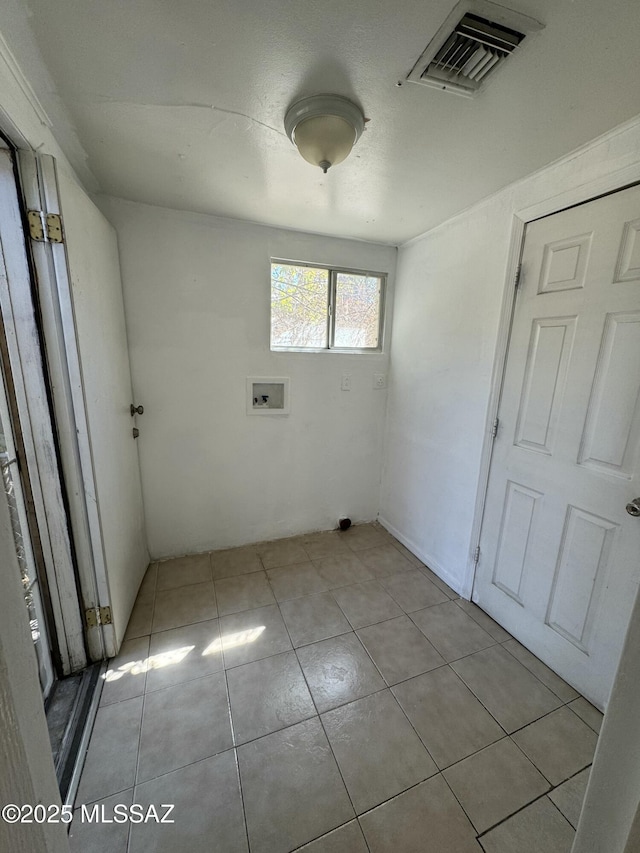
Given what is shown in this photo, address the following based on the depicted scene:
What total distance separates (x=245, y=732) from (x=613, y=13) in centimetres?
235

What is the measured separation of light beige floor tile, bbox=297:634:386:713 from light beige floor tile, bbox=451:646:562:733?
1.36 feet

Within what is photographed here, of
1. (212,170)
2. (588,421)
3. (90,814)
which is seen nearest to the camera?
(90,814)

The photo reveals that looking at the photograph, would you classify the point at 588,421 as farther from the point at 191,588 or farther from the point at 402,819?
the point at 191,588

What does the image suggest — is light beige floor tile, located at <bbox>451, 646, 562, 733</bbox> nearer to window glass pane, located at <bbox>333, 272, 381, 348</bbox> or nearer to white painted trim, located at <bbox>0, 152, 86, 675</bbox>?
white painted trim, located at <bbox>0, 152, 86, 675</bbox>

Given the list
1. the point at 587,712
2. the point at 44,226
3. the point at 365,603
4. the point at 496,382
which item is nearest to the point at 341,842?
the point at 365,603

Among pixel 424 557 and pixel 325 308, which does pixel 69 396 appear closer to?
pixel 325 308

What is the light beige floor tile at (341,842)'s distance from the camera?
0.95 meters

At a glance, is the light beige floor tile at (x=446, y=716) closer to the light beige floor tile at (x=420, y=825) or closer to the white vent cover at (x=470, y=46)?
the light beige floor tile at (x=420, y=825)

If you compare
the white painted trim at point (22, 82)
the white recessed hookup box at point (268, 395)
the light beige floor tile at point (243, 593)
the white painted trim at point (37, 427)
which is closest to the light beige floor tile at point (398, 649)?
the light beige floor tile at point (243, 593)

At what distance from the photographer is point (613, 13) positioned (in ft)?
2.56

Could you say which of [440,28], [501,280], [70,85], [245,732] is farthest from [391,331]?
[245,732]

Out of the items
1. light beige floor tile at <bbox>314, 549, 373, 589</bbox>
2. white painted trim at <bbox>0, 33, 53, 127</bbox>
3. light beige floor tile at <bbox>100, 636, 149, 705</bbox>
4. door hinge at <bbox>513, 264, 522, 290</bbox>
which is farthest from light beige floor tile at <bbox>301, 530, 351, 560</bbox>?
white painted trim at <bbox>0, 33, 53, 127</bbox>

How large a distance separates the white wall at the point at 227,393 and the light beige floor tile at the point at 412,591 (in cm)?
71

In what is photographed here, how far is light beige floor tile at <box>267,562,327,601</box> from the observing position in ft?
6.46
